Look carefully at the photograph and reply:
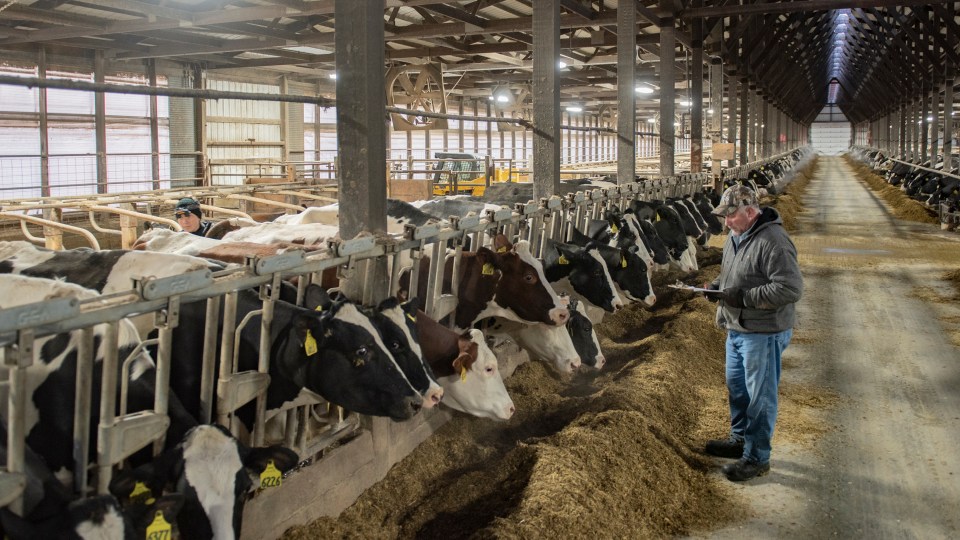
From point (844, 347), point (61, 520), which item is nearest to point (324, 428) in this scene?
point (61, 520)

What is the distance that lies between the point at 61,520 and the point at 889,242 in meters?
16.8

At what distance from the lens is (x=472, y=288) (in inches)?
247

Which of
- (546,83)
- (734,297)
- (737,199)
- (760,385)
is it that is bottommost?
(760,385)

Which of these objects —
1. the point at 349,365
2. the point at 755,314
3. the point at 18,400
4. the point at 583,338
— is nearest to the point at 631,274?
the point at 583,338

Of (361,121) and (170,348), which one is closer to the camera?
(170,348)

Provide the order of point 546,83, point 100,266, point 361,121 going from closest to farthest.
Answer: point 100,266 → point 361,121 → point 546,83

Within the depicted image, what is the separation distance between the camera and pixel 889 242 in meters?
16.9

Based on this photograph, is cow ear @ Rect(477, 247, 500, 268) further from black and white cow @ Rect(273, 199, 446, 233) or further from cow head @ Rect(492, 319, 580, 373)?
black and white cow @ Rect(273, 199, 446, 233)

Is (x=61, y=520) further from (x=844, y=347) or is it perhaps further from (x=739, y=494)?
(x=844, y=347)

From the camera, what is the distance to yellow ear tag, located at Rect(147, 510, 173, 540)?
284 cm

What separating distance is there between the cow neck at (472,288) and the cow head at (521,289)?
5cm

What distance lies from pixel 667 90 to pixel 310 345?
475 inches

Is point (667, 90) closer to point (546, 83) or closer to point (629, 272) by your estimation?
point (546, 83)

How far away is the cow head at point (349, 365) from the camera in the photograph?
399cm
